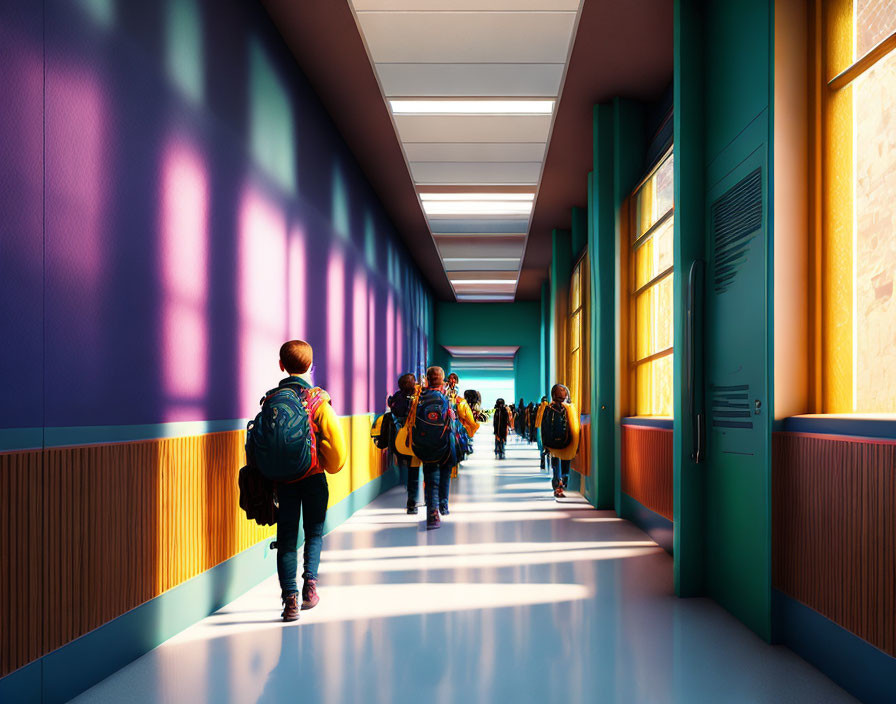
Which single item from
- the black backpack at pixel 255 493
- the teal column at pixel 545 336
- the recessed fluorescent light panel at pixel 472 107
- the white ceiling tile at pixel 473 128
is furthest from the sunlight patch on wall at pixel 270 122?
the teal column at pixel 545 336

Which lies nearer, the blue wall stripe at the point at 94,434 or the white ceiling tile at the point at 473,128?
the blue wall stripe at the point at 94,434

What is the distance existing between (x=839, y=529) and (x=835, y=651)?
0.52 meters

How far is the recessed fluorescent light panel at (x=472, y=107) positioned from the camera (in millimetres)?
8000

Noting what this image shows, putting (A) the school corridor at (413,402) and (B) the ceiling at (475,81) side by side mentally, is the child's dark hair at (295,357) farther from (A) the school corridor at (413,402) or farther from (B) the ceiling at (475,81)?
(B) the ceiling at (475,81)

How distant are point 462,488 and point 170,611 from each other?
295 inches

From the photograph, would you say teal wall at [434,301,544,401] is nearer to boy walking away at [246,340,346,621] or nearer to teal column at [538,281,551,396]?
teal column at [538,281,551,396]

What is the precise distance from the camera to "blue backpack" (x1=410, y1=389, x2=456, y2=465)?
280 inches

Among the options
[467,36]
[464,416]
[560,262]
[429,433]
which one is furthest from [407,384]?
[560,262]

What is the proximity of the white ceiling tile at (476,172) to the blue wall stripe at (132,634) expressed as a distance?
6.13 m

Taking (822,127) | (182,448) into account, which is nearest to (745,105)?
(822,127)

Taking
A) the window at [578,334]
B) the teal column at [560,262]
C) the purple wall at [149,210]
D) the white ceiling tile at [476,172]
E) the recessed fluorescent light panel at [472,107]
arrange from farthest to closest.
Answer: the teal column at [560,262] < the window at [578,334] < the white ceiling tile at [476,172] < the recessed fluorescent light panel at [472,107] < the purple wall at [149,210]

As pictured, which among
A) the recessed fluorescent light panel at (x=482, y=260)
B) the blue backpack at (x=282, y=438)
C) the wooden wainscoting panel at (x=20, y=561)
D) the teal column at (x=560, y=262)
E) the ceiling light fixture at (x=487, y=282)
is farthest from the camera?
the ceiling light fixture at (x=487, y=282)

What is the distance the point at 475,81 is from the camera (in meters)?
7.44

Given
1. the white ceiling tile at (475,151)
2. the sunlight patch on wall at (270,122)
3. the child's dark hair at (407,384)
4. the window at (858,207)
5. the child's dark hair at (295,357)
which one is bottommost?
the child's dark hair at (407,384)
